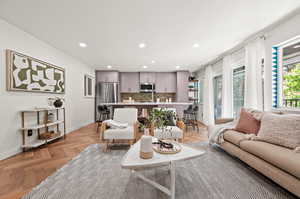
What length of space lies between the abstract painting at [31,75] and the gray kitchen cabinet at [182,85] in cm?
490

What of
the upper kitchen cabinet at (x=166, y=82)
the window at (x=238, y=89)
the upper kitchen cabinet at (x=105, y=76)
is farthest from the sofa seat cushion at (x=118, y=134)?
the upper kitchen cabinet at (x=166, y=82)

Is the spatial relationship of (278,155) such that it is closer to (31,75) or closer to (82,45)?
(82,45)

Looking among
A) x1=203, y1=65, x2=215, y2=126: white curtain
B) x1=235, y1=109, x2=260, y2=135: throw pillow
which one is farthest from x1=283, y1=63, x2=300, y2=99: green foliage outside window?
x1=203, y1=65, x2=215, y2=126: white curtain

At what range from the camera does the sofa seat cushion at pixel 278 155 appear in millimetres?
1263

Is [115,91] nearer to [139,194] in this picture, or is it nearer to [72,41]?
[72,41]

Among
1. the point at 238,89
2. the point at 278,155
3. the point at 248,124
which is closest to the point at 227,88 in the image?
the point at 238,89

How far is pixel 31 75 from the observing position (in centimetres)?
271

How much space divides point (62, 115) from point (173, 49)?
3.89 m

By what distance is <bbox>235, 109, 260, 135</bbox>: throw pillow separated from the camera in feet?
7.29

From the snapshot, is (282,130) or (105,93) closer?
(282,130)

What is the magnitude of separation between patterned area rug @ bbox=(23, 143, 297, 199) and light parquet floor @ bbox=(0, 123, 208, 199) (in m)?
0.19

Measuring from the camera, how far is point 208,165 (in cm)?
203

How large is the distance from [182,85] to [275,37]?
12.9 ft

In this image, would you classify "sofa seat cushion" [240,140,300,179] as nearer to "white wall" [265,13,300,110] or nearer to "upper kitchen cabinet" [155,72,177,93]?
"white wall" [265,13,300,110]
